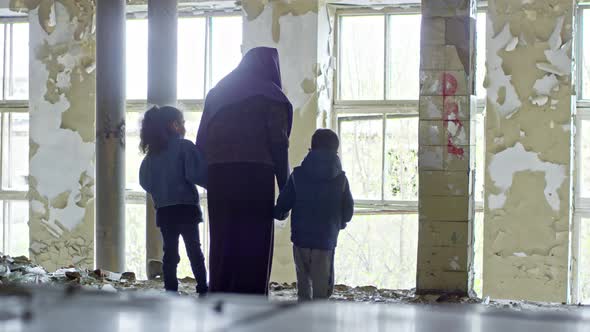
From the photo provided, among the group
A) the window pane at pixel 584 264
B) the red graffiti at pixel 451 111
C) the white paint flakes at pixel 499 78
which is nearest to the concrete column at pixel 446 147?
the red graffiti at pixel 451 111

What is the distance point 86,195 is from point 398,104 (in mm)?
3231

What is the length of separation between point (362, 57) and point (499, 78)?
1497mm

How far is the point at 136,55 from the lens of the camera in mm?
8250

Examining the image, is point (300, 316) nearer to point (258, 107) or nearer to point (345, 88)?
point (258, 107)

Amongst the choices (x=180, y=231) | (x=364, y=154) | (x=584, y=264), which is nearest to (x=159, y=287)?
(x=180, y=231)

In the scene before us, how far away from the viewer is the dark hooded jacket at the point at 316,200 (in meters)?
3.77

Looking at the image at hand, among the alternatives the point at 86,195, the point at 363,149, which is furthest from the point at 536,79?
the point at 86,195

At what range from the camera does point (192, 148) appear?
3.67 m

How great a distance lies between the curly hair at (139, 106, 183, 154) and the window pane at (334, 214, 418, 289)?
13.4 ft

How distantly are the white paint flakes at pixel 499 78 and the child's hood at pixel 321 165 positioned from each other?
3.33 m

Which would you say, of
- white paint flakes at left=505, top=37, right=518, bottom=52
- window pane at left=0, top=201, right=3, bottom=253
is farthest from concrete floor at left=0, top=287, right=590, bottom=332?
window pane at left=0, top=201, right=3, bottom=253

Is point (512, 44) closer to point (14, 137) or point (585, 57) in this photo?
point (585, 57)

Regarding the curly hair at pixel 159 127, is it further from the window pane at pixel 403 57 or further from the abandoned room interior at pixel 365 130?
the window pane at pixel 403 57

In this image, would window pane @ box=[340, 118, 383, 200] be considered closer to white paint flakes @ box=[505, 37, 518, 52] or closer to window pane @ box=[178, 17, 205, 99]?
white paint flakes @ box=[505, 37, 518, 52]
